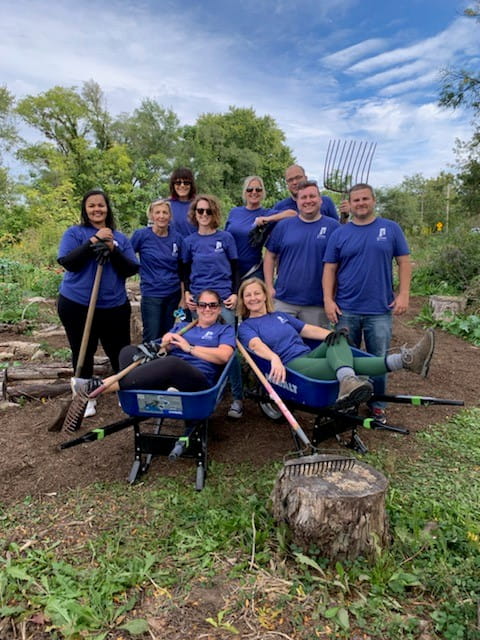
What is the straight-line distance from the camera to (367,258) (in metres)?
3.28

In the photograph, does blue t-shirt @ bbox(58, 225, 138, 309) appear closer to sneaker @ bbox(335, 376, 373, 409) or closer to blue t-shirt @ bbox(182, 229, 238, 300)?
blue t-shirt @ bbox(182, 229, 238, 300)

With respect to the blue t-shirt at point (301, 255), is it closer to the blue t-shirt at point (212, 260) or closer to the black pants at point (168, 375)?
the blue t-shirt at point (212, 260)

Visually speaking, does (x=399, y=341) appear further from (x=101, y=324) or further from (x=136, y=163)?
(x=136, y=163)

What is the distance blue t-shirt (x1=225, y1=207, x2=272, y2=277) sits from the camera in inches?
149

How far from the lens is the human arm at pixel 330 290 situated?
11.1 ft

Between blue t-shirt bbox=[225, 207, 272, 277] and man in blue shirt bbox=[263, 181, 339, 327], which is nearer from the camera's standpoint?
man in blue shirt bbox=[263, 181, 339, 327]

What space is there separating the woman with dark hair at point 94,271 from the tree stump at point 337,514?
201 centimetres

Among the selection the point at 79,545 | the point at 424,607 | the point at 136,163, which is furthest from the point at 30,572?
the point at 136,163

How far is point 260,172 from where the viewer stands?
3469cm

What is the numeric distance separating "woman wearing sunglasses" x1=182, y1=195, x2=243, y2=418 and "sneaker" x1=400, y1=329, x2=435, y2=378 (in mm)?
1361

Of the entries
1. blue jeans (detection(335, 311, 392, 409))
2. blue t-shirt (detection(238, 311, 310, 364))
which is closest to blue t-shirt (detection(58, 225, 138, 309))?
blue t-shirt (detection(238, 311, 310, 364))

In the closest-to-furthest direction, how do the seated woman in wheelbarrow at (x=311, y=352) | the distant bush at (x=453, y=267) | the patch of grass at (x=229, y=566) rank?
the patch of grass at (x=229, y=566)
the seated woman in wheelbarrow at (x=311, y=352)
the distant bush at (x=453, y=267)

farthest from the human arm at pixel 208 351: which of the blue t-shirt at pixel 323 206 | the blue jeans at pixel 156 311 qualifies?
the blue t-shirt at pixel 323 206

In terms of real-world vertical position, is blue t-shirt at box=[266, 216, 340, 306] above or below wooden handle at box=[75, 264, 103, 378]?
above
